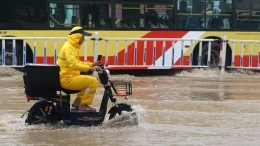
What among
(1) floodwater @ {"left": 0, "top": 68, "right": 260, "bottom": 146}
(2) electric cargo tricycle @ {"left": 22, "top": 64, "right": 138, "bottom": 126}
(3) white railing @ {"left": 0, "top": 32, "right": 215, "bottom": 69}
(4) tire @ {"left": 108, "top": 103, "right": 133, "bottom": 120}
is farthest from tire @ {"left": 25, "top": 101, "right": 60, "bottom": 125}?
(3) white railing @ {"left": 0, "top": 32, "right": 215, "bottom": 69}

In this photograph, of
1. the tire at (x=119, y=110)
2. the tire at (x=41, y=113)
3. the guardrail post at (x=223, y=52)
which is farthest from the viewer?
the guardrail post at (x=223, y=52)

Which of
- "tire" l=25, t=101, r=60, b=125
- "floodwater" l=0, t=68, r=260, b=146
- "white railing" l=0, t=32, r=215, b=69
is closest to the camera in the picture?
"floodwater" l=0, t=68, r=260, b=146

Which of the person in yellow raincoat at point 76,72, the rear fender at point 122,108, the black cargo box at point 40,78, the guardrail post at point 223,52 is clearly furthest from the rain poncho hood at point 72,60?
the guardrail post at point 223,52

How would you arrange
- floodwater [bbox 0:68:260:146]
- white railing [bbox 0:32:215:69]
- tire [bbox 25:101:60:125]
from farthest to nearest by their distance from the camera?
white railing [bbox 0:32:215:69] < tire [bbox 25:101:60:125] < floodwater [bbox 0:68:260:146]

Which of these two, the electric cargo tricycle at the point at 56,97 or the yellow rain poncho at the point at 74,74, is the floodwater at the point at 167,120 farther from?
the yellow rain poncho at the point at 74,74

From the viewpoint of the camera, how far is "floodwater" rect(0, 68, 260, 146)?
7969 millimetres

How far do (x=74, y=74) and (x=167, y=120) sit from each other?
1.92 m

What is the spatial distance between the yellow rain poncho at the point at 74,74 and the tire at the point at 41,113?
39 cm

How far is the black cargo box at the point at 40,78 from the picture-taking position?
825 cm

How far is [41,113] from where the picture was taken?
27.8ft

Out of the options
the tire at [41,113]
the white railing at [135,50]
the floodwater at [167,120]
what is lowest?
the floodwater at [167,120]

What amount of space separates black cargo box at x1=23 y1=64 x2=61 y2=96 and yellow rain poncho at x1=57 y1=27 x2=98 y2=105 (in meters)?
0.15

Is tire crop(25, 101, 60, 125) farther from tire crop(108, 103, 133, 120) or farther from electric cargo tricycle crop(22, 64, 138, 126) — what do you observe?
tire crop(108, 103, 133, 120)

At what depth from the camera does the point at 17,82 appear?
14.6 meters
